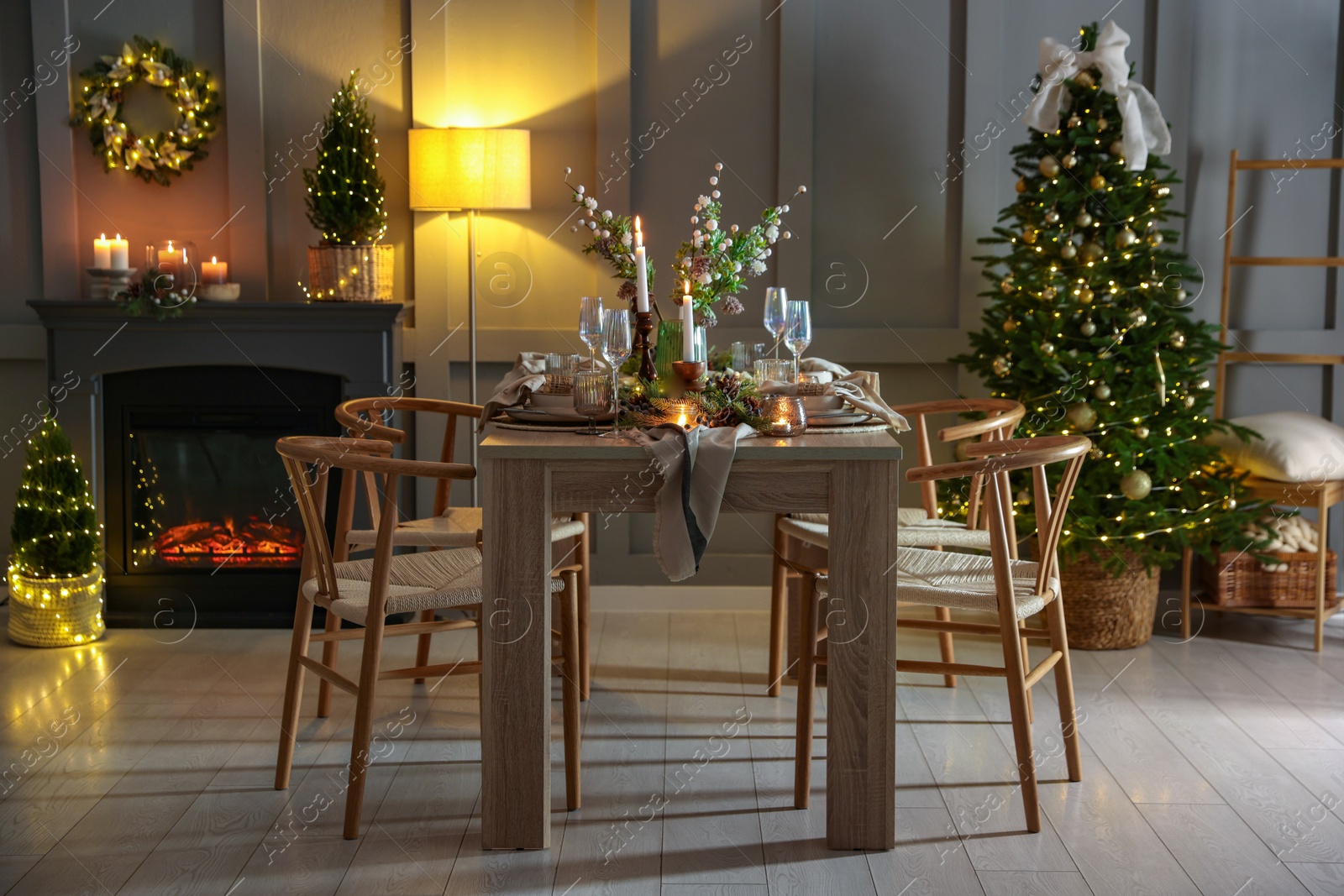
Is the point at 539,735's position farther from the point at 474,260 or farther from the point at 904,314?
the point at 904,314

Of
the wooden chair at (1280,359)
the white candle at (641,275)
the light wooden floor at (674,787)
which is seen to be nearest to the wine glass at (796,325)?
the white candle at (641,275)

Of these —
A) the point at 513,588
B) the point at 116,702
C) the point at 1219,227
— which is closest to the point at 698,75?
the point at 1219,227

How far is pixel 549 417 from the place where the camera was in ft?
8.54

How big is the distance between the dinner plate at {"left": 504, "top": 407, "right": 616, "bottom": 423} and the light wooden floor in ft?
2.87

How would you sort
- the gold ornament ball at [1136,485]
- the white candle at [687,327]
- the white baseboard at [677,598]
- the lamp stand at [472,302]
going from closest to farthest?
the white candle at [687,327], the gold ornament ball at [1136,485], the lamp stand at [472,302], the white baseboard at [677,598]

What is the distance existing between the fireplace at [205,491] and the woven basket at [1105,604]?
252cm

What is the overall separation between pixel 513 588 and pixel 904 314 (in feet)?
7.78

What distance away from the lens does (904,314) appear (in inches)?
170

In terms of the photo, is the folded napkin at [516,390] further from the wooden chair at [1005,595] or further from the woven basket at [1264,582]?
the woven basket at [1264,582]

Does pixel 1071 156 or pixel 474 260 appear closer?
pixel 1071 156

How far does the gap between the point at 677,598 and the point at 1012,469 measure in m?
2.06

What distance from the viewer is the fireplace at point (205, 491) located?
160 inches

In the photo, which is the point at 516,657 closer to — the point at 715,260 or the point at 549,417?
the point at 549,417

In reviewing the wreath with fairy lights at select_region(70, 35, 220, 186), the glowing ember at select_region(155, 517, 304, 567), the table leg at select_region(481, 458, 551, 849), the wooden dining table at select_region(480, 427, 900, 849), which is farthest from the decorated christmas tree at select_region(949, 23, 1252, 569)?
the wreath with fairy lights at select_region(70, 35, 220, 186)
